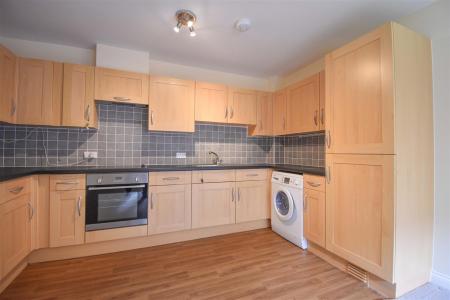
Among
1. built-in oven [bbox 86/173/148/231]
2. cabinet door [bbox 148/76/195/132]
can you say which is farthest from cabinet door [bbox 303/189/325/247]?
built-in oven [bbox 86/173/148/231]

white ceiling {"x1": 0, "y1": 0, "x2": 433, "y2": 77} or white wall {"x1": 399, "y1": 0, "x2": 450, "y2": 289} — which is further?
white ceiling {"x1": 0, "y1": 0, "x2": 433, "y2": 77}

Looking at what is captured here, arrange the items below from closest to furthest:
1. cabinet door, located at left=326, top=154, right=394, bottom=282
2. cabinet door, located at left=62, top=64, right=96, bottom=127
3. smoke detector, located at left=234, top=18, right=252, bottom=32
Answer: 1. cabinet door, located at left=326, top=154, right=394, bottom=282
2. smoke detector, located at left=234, top=18, right=252, bottom=32
3. cabinet door, located at left=62, top=64, right=96, bottom=127

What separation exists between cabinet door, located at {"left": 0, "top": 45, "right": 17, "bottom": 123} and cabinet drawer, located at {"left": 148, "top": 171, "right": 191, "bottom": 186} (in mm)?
1471

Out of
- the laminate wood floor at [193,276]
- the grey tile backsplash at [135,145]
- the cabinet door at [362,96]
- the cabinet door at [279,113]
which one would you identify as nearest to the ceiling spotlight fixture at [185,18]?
the grey tile backsplash at [135,145]

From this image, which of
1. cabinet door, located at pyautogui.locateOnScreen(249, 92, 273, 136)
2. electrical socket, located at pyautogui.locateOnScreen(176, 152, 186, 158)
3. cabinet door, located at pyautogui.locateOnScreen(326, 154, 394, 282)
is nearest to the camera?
cabinet door, located at pyautogui.locateOnScreen(326, 154, 394, 282)

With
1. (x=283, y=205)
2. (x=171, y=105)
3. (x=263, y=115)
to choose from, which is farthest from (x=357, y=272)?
(x=171, y=105)

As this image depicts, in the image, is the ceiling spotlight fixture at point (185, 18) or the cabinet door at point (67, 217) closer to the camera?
the ceiling spotlight fixture at point (185, 18)

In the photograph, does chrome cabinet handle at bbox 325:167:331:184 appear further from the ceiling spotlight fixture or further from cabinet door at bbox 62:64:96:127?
cabinet door at bbox 62:64:96:127

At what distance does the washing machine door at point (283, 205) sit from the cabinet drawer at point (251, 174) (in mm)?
340

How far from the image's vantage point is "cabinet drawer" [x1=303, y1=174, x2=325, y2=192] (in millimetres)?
2136

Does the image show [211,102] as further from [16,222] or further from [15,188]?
[16,222]

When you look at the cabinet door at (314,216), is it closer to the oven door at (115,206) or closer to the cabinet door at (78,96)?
the oven door at (115,206)

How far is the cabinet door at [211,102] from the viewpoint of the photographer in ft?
9.35

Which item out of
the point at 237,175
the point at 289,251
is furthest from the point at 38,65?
the point at 289,251
